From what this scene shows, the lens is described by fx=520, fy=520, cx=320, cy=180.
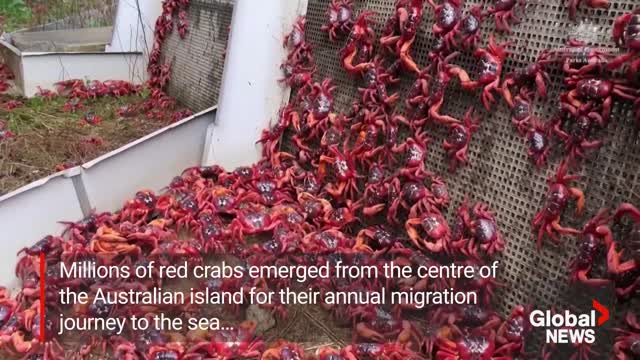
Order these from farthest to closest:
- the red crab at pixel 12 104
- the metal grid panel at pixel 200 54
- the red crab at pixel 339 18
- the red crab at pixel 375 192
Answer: the red crab at pixel 12 104, the metal grid panel at pixel 200 54, the red crab at pixel 339 18, the red crab at pixel 375 192

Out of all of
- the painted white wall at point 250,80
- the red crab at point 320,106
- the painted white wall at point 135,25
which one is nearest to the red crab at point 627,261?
the red crab at point 320,106

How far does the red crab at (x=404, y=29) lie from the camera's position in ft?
8.97

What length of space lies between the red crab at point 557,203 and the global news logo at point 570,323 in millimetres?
309

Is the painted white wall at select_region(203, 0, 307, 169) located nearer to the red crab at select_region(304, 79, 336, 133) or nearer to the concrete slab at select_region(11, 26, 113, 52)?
the red crab at select_region(304, 79, 336, 133)

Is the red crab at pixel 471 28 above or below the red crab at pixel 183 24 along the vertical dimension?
above

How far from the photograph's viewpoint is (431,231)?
2.53m

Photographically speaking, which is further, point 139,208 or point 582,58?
point 139,208

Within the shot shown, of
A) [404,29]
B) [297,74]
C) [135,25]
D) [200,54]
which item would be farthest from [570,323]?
[135,25]

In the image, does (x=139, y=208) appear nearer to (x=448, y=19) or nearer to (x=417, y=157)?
(x=417, y=157)

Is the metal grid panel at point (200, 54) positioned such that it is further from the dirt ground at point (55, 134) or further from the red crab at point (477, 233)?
the red crab at point (477, 233)

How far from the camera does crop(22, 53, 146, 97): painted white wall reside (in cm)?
496

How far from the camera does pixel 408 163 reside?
2748 mm

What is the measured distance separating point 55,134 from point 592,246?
3.96 meters

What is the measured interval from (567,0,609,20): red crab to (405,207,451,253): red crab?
41.9 inches
